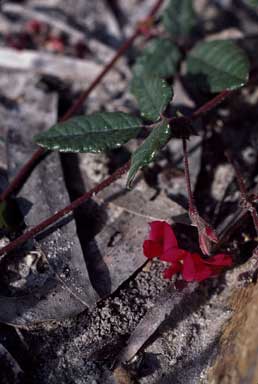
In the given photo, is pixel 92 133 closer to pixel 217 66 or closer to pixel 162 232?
pixel 162 232

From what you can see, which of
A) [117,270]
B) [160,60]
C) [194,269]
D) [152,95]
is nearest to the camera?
[194,269]

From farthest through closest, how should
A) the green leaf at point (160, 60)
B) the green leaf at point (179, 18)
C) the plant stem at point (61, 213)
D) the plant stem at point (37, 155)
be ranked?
the green leaf at point (179, 18), the green leaf at point (160, 60), the plant stem at point (37, 155), the plant stem at point (61, 213)

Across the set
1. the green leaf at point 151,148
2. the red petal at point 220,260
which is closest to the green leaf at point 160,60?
the green leaf at point 151,148

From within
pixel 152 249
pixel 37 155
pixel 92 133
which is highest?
pixel 92 133

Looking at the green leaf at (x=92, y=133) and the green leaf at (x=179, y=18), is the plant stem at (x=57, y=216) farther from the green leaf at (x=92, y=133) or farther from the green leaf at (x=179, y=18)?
the green leaf at (x=179, y=18)

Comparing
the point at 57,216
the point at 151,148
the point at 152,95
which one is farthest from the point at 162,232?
the point at 152,95

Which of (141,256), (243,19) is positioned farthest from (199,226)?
(243,19)
